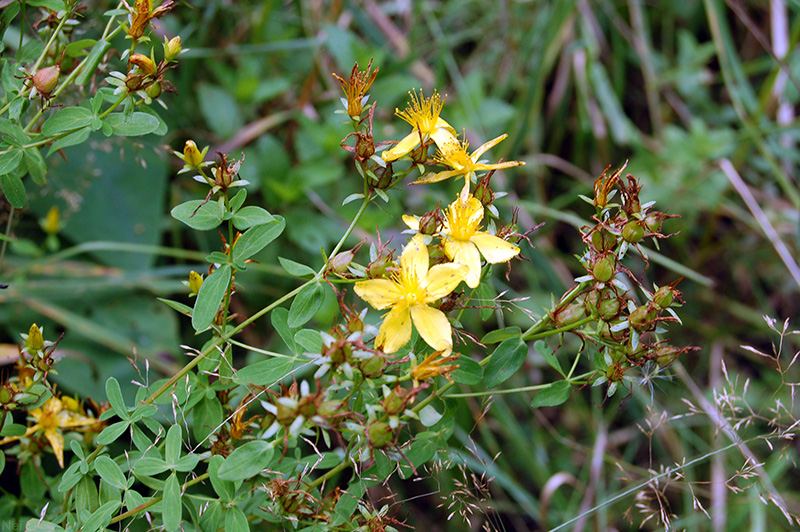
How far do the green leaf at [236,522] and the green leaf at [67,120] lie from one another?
0.52 meters

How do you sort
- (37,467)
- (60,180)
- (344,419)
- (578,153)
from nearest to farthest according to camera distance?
(344,419)
(37,467)
(60,180)
(578,153)

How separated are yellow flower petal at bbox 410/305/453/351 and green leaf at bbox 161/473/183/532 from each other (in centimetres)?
33

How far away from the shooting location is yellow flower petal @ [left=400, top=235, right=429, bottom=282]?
675 millimetres

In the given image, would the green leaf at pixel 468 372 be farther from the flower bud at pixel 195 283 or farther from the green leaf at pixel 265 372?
the flower bud at pixel 195 283

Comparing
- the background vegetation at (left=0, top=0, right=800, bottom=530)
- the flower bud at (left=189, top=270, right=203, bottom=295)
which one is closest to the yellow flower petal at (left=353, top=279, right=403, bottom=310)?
the flower bud at (left=189, top=270, right=203, bottom=295)

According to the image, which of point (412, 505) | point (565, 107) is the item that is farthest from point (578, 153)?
point (412, 505)

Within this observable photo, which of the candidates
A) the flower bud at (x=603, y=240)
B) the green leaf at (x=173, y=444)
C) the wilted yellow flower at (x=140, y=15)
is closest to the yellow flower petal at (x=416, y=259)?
the flower bud at (x=603, y=240)

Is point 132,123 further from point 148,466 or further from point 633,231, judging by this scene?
point 633,231

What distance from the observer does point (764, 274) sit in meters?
1.97

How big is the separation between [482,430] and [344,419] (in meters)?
1.01

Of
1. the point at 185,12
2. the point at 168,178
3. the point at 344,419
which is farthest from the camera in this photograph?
the point at 185,12

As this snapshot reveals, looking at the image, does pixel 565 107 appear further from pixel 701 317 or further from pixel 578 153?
pixel 701 317

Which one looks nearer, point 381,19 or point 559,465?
point 559,465

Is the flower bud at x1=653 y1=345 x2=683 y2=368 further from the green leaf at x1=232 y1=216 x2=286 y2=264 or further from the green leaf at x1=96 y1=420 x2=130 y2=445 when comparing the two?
the green leaf at x1=96 y1=420 x2=130 y2=445
